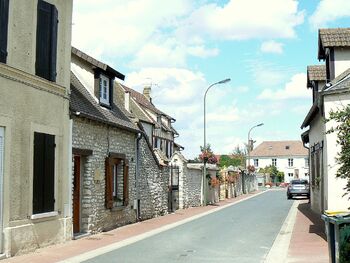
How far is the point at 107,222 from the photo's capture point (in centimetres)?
1788

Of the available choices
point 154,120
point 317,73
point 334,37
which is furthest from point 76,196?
point 154,120

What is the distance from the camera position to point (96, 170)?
16.9m

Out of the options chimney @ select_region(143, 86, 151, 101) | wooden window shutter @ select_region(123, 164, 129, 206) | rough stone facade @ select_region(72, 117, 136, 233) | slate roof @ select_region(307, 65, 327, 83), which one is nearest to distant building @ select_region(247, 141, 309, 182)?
chimney @ select_region(143, 86, 151, 101)

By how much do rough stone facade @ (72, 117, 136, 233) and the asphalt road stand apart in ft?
6.82

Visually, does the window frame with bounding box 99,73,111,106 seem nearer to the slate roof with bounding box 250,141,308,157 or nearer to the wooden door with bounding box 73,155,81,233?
the wooden door with bounding box 73,155,81,233

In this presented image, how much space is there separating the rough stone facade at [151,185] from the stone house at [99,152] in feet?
3.23

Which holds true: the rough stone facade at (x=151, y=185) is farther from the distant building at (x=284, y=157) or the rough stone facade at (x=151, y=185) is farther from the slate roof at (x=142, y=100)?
the distant building at (x=284, y=157)

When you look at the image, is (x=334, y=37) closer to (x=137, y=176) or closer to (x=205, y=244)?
(x=205, y=244)

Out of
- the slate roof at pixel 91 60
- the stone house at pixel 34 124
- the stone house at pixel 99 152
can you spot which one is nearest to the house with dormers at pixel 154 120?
the stone house at pixel 99 152

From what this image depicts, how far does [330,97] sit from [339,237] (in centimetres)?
674

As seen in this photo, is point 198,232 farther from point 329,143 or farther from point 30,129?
point 30,129

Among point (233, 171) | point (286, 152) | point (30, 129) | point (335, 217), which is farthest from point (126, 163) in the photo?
point (286, 152)

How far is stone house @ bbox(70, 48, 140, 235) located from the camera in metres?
16.1

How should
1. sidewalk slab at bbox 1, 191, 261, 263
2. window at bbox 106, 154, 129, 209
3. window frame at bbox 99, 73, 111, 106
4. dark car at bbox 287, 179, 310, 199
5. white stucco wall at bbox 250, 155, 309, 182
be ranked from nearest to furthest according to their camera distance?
sidewalk slab at bbox 1, 191, 261, 263, window at bbox 106, 154, 129, 209, window frame at bbox 99, 73, 111, 106, dark car at bbox 287, 179, 310, 199, white stucco wall at bbox 250, 155, 309, 182
